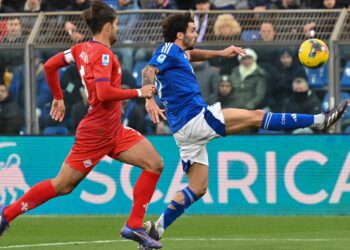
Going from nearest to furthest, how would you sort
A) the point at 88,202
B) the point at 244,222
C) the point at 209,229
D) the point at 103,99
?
the point at 103,99, the point at 209,229, the point at 244,222, the point at 88,202

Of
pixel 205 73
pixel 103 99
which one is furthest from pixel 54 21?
pixel 103 99

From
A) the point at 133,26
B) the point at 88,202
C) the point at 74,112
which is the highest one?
the point at 133,26

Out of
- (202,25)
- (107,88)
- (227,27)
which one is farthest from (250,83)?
(107,88)

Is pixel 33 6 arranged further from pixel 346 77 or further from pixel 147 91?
pixel 147 91

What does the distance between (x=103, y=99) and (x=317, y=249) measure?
2513 mm

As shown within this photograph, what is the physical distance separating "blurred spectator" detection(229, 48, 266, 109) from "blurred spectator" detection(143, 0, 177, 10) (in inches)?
110

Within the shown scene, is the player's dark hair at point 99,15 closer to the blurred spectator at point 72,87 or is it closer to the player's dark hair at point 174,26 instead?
the player's dark hair at point 174,26

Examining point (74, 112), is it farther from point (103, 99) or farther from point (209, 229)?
point (103, 99)

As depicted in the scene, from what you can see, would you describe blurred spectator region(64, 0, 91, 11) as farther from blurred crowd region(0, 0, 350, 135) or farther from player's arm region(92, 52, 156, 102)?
player's arm region(92, 52, 156, 102)

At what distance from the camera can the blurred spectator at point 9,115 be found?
16641 millimetres

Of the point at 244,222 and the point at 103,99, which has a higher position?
the point at 103,99

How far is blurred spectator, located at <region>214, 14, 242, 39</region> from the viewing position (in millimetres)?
16391

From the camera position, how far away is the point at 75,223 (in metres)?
14.8

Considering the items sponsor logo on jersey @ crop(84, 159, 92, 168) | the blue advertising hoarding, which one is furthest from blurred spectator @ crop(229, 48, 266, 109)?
sponsor logo on jersey @ crop(84, 159, 92, 168)
